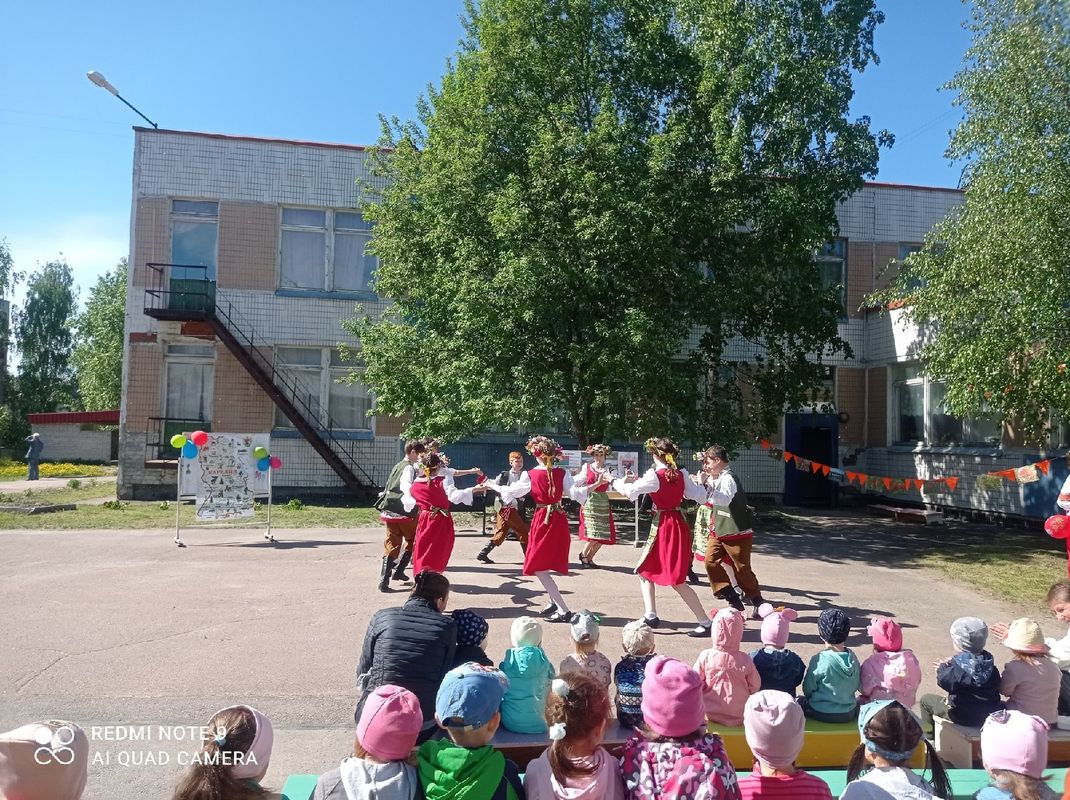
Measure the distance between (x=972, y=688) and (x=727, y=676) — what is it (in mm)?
1321

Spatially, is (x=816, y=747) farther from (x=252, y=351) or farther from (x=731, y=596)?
(x=252, y=351)

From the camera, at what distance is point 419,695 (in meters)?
4.13

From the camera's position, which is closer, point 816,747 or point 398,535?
point 816,747

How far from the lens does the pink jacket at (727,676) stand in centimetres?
446

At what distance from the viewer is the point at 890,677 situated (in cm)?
451

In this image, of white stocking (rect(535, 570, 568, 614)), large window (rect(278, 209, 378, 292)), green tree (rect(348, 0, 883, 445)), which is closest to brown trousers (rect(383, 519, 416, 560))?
white stocking (rect(535, 570, 568, 614))

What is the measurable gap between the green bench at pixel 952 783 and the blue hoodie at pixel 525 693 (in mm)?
1013

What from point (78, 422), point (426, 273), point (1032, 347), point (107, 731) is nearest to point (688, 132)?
point (426, 273)

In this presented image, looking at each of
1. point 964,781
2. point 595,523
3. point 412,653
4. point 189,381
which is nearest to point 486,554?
point 595,523

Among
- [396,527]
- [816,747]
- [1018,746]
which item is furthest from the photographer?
[396,527]

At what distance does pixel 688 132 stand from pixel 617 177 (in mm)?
2147

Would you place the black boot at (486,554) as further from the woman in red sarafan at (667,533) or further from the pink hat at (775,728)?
the pink hat at (775,728)

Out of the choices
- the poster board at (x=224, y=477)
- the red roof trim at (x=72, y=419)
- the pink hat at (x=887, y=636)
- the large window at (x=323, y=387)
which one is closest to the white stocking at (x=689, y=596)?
the pink hat at (x=887, y=636)

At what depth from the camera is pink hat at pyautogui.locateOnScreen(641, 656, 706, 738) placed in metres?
3.09
